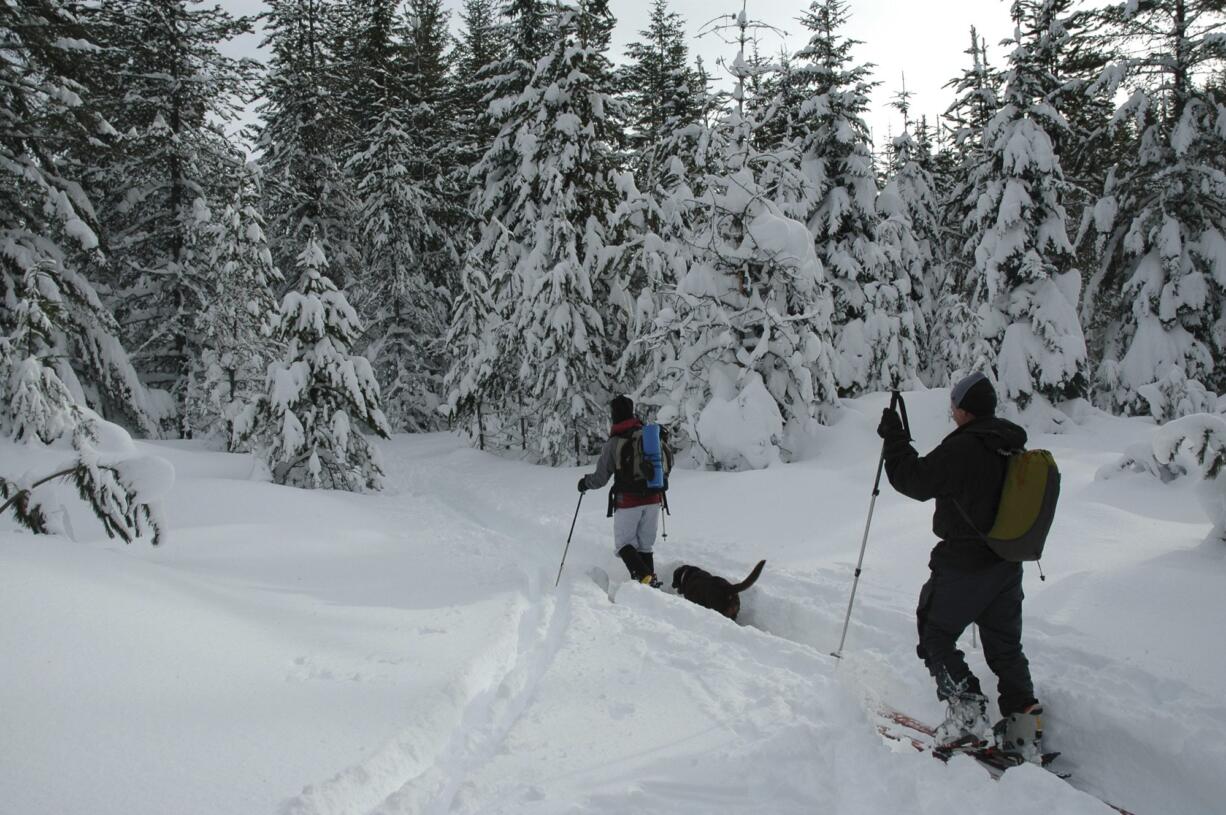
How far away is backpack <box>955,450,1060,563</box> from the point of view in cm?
388

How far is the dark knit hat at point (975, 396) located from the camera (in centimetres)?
418

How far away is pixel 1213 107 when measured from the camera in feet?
51.6

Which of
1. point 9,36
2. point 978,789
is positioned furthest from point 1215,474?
point 9,36

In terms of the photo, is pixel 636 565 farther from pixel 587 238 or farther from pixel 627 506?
pixel 587 238

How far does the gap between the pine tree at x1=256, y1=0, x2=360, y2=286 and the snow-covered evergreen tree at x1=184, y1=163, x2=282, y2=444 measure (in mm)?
4230

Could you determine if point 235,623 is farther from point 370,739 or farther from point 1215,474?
point 1215,474

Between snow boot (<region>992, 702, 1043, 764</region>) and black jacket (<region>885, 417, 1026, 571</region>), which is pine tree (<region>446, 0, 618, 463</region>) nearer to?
black jacket (<region>885, 417, 1026, 571</region>)

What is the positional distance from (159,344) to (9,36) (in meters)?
9.04

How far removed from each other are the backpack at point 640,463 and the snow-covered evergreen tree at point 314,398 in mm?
7264

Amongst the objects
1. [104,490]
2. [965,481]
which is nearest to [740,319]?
[965,481]

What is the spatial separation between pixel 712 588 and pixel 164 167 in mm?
19670

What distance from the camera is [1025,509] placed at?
3.88 metres

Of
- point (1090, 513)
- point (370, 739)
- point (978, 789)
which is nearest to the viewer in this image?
point (978, 789)

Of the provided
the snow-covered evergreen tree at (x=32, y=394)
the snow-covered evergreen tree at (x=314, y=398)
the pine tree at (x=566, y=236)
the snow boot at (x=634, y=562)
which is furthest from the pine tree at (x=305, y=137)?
the snow boot at (x=634, y=562)
